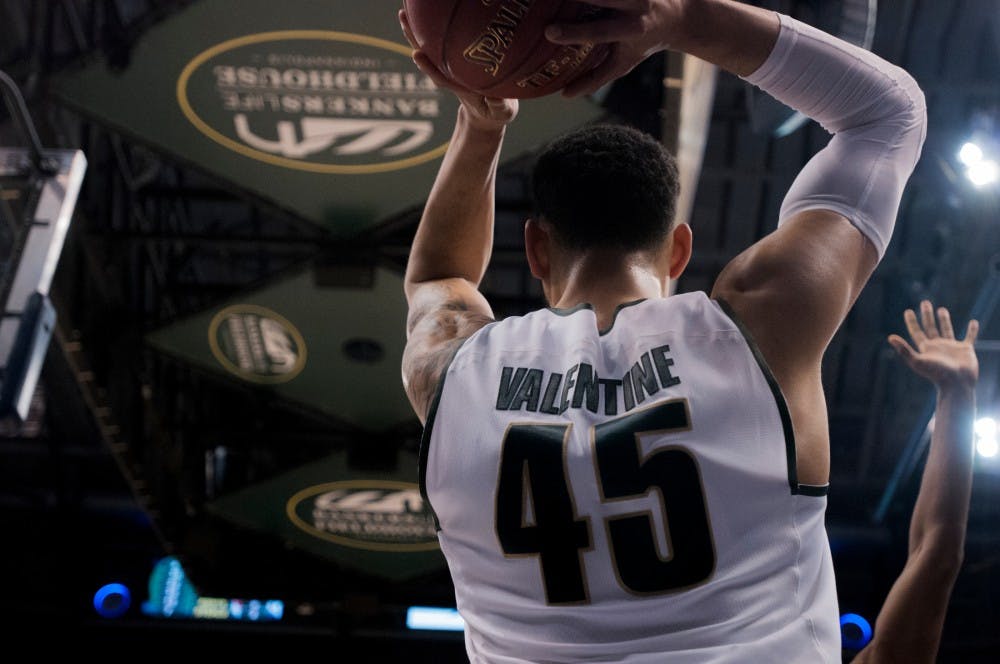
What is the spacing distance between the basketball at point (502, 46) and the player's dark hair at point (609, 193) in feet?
0.42

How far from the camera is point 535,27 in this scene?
188 centimetres

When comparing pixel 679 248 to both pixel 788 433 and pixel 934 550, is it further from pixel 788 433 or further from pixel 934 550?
pixel 934 550

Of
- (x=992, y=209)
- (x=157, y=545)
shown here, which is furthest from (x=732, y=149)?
(x=157, y=545)

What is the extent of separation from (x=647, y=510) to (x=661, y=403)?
0.49 ft

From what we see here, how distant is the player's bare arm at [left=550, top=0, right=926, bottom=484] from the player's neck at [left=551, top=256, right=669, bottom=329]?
0.18m

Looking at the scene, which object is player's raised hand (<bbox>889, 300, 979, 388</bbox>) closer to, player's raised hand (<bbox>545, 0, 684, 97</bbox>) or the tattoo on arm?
the tattoo on arm

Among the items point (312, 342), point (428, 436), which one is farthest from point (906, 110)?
point (312, 342)

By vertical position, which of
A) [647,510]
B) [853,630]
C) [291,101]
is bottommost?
[853,630]

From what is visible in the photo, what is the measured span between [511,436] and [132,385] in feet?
19.7

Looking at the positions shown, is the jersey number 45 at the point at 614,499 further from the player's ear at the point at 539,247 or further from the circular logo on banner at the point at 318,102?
the circular logo on banner at the point at 318,102

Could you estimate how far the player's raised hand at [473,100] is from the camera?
6.55 feet

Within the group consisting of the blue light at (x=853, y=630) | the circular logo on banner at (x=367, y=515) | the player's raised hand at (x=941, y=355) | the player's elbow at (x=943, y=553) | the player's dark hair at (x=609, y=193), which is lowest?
the blue light at (x=853, y=630)

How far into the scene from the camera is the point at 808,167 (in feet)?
6.12

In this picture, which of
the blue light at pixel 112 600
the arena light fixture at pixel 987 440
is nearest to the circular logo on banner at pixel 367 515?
the arena light fixture at pixel 987 440
